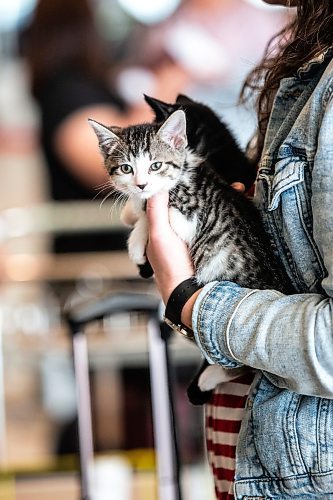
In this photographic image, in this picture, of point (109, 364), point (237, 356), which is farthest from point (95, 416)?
point (237, 356)

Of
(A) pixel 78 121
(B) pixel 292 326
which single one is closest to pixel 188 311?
(B) pixel 292 326

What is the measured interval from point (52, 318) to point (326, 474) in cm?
246

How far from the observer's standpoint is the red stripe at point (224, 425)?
1.02 metres

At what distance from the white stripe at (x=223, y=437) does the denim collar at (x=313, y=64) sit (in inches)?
15.2

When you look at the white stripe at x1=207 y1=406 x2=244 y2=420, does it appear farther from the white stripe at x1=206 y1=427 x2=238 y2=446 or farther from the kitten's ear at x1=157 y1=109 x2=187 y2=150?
the kitten's ear at x1=157 y1=109 x2=187 y2=150

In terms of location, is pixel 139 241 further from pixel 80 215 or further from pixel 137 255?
pixel 80 215

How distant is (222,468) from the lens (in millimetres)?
1060

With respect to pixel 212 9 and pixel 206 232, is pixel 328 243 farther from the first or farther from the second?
pixel 212 9

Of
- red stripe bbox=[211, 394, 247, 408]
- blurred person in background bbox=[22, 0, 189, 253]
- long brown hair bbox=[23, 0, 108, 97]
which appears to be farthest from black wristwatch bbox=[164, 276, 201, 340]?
long brown hair bbox=[23, 0, 108, 97]

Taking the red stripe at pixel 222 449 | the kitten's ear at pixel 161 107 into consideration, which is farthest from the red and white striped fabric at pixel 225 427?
the kitten's ear at pixel 161 107

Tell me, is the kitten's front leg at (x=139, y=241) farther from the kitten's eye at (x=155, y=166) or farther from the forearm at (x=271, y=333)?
the forearm at (x=271, y=333)

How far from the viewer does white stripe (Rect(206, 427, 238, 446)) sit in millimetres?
1021

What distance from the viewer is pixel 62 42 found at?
3.87m

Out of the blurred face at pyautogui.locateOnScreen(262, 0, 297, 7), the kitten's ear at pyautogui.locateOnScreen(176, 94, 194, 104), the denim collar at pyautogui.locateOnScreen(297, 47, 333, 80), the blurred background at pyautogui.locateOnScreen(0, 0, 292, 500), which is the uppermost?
the blurred face at pyautogui.locateOnScreen(262, 0, 297, 7)
